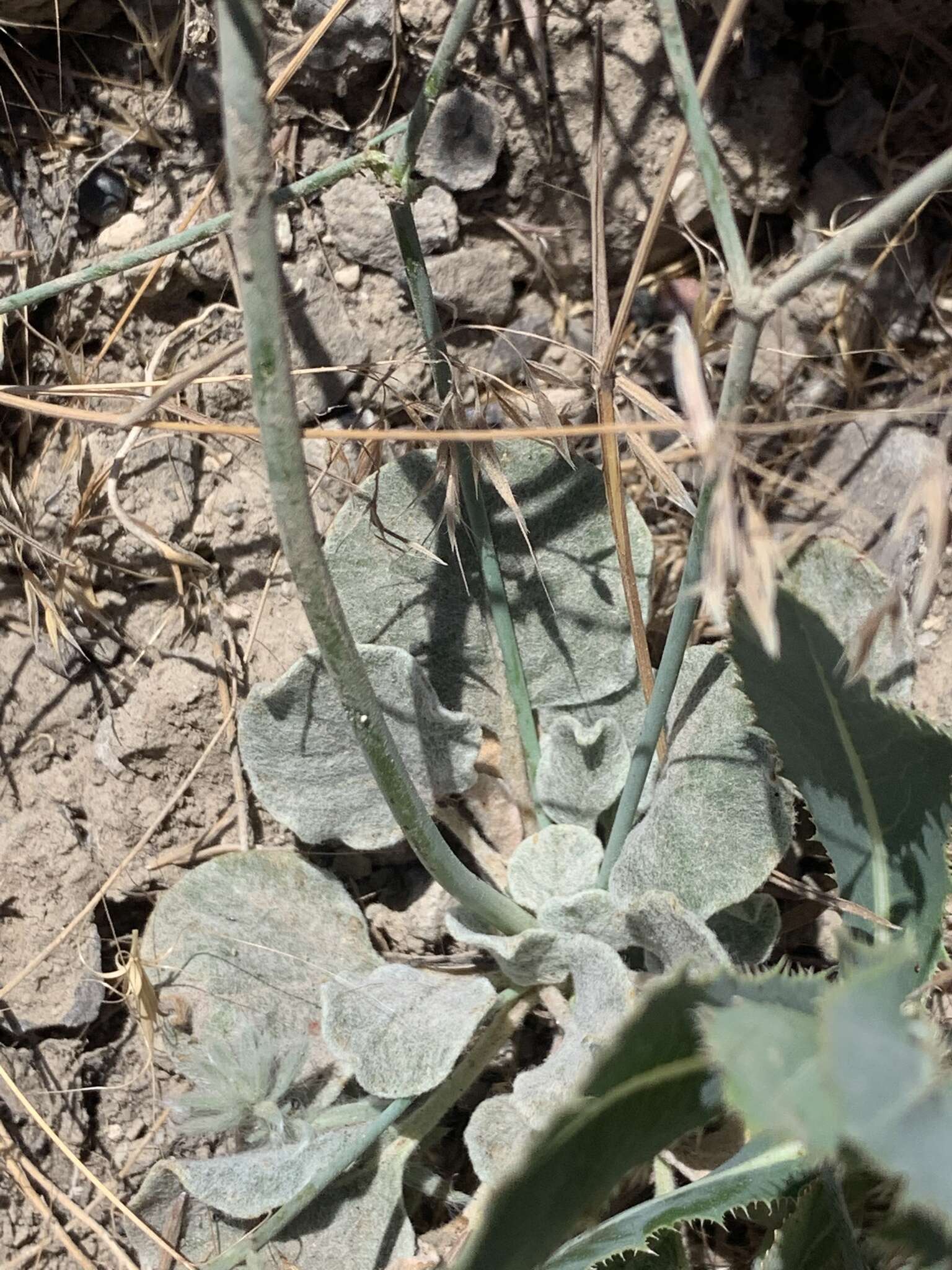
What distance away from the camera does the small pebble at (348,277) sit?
5.35ft

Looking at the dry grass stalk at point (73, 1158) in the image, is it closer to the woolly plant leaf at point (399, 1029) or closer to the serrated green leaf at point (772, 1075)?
the woolly plant leaf at point (399, 1029)

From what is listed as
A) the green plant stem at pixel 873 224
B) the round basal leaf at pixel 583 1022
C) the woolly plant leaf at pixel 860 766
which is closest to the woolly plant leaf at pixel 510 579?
the woolly plant leaf at pixel 860 766

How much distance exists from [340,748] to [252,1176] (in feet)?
1.69

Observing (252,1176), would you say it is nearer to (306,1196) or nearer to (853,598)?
(306,1196)

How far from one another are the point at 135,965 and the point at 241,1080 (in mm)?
221

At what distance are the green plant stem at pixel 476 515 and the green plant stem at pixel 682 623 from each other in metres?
0.18

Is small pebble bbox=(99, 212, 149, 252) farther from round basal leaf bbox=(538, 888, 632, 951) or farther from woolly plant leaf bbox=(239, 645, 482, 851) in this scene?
round basal leaf bbox=(538, 888, 632, 951)

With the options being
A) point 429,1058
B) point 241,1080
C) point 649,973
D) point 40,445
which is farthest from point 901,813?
point 40,445

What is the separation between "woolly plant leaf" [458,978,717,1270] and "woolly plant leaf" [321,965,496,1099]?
13.5 inches

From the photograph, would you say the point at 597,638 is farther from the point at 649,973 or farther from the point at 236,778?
the point at 236,778

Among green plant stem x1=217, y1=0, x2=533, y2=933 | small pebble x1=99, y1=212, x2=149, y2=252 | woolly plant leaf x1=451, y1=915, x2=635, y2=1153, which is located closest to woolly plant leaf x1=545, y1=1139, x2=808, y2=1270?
woolly plant leaf x1=451, y1=915, x2=635, y2=1153

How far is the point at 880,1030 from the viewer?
0.60 metres

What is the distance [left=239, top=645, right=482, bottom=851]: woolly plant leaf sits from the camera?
1.33 m

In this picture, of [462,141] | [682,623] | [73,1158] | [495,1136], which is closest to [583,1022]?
[495,1136]
